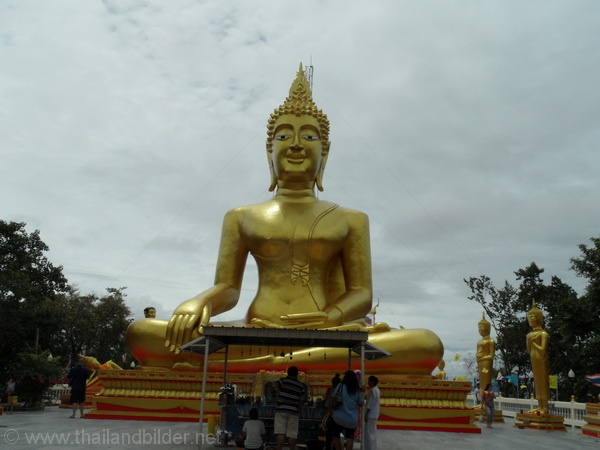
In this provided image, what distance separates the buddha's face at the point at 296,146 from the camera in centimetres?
1246

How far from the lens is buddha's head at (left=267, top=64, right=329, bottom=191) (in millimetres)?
12484

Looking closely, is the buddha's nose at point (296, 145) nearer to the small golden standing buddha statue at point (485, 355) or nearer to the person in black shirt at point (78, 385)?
the person in black shirt at point (78, 385)

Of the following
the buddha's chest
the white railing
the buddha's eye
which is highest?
the buddha's eye

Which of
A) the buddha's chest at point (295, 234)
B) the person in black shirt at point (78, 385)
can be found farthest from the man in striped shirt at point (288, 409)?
the buddha's chest at point (295, 234)

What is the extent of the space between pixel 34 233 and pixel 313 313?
21148mm

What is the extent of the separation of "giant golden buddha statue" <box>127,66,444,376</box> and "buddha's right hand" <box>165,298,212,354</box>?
18mm

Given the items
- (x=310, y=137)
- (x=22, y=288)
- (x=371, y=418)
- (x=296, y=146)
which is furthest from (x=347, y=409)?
(x=22, y=288)

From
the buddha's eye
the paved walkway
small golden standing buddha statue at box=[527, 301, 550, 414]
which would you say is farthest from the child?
small golden standing buddha statue at box=[527, 301, 550, 414]

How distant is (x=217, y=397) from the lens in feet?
32.9

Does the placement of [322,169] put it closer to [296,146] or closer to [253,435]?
[296,146]

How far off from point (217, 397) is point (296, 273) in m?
3.12

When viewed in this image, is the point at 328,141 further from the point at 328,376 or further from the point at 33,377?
the point at 33,377

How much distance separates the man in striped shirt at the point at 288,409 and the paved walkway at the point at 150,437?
1.40 meters

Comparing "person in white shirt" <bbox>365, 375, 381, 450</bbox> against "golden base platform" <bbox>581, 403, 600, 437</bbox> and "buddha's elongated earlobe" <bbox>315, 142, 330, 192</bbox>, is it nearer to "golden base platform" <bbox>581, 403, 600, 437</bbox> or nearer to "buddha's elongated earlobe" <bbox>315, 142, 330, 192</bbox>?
"golden base platform" <bbox>581, 403, 600, 437</bbox>
